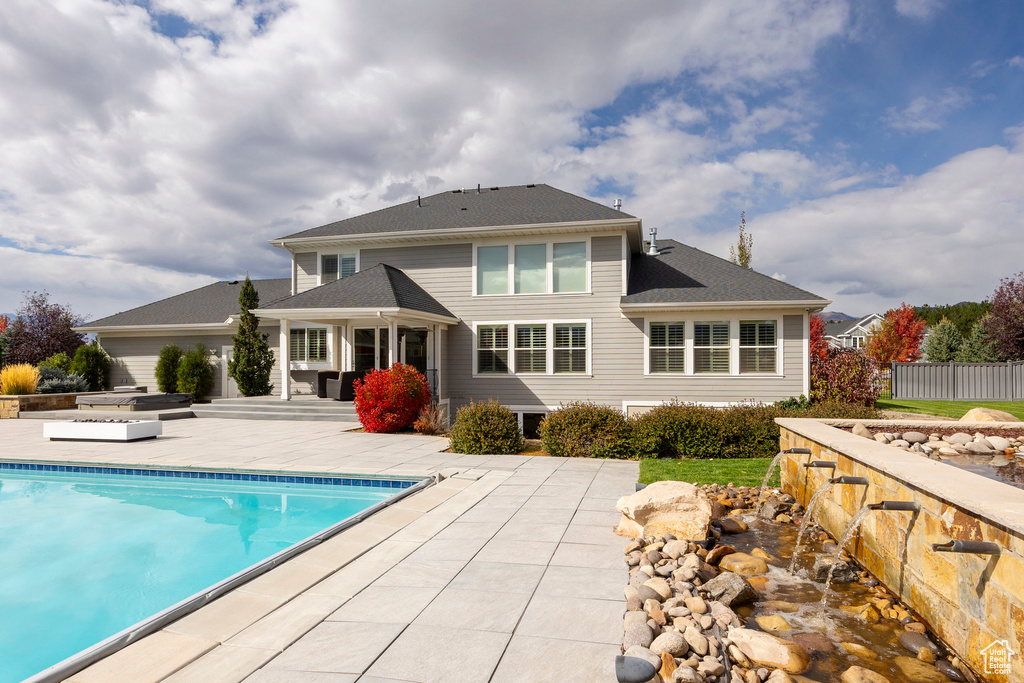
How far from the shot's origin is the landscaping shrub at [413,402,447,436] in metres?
12.6

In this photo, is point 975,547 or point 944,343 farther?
point 944,343

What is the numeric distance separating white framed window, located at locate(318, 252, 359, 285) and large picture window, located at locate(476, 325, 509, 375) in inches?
198

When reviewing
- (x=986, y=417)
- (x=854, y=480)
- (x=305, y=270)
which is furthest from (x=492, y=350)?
(x=854, y=480)

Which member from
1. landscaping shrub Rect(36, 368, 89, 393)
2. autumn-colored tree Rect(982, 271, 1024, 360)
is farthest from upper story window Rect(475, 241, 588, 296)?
autumn-colored tree Rect(982, 271, 1024, 360)

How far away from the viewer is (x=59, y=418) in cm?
1566

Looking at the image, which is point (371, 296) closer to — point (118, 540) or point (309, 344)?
point (309, 344)

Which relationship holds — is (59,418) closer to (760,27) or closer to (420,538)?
(420,538)

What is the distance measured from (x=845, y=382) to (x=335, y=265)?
635 inches

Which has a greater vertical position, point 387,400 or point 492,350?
point 492,350

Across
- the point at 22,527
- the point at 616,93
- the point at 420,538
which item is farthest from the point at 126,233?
the point at 420,538

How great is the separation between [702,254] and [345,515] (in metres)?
14.5

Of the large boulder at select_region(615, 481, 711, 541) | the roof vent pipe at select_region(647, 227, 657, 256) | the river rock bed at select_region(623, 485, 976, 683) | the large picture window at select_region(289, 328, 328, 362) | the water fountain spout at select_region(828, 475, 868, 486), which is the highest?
the roof vent pipe at select_region(647, 227, 657, 256)

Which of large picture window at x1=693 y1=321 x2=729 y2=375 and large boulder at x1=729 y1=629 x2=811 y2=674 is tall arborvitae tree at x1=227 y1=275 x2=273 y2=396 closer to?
large picture window at x1=693 y1=321 x2=729 y2=375

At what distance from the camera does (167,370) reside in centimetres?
1920
